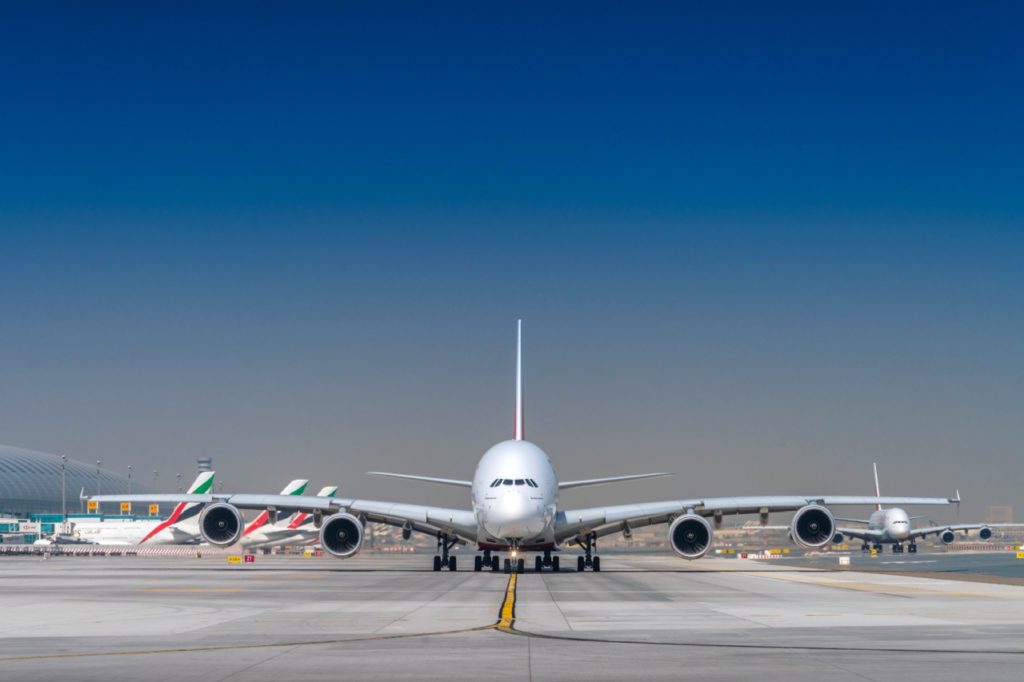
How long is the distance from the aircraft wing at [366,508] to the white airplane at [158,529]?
3608cm

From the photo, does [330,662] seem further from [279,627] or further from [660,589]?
[660,589]

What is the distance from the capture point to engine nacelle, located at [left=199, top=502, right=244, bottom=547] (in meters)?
45.7

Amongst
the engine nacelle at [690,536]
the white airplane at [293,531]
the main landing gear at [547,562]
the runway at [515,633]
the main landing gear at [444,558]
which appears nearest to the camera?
the runway at [515,633]

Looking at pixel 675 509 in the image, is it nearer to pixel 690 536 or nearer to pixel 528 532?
pixel 690 536

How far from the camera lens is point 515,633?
17.6m

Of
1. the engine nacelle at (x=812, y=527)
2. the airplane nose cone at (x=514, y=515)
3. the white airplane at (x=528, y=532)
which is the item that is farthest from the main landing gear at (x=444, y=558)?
the engine nacelle at (x=812, y=527)

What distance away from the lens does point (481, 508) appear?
41.6 meters

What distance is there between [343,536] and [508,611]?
2437 cm

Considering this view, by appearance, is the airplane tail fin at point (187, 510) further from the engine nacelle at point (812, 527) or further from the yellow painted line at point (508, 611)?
the yellow painted line at point (508, 611)

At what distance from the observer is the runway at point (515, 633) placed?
515 inches

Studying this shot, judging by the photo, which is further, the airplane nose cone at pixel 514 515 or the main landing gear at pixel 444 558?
the main landing gear at pixel 444 558

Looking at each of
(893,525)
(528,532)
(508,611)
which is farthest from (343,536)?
(893,525)

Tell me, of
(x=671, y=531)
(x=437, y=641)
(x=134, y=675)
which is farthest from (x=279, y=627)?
(x=671, y=531)

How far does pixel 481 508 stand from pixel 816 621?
22.4 m
